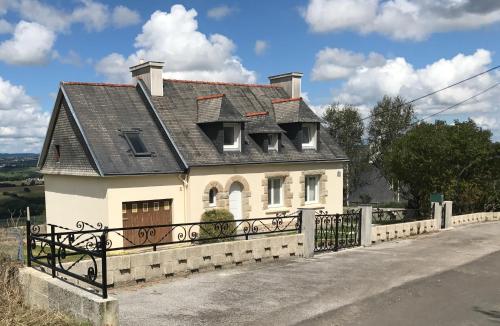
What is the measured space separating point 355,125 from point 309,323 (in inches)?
1598

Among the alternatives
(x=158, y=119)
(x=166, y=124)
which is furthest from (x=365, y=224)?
(x=158, y=119)

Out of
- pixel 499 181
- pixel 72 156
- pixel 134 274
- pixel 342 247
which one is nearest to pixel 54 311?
pixel 134 274

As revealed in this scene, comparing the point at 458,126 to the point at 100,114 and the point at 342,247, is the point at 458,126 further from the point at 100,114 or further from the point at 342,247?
the point at 100,114

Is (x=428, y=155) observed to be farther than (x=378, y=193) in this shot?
No

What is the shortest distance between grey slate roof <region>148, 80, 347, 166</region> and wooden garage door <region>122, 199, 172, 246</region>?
205 cm

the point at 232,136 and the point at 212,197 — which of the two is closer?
the point at 212,197

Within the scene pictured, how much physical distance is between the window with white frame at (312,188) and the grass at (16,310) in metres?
16.0

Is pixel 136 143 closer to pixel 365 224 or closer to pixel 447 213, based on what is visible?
pixel 365 224

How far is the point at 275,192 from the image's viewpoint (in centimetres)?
2256

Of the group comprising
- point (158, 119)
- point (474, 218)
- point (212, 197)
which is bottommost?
point (474, 218)

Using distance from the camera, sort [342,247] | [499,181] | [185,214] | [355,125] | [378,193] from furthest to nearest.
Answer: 1. [378,193]
2. [355,125]
3. [499,181]
4. [185,214]
5. [342,247]

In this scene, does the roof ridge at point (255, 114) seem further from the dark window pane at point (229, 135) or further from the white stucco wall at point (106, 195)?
the white stucco wall at point (106, 195)

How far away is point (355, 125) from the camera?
46.5 metres

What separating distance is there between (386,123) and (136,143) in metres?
31.7
